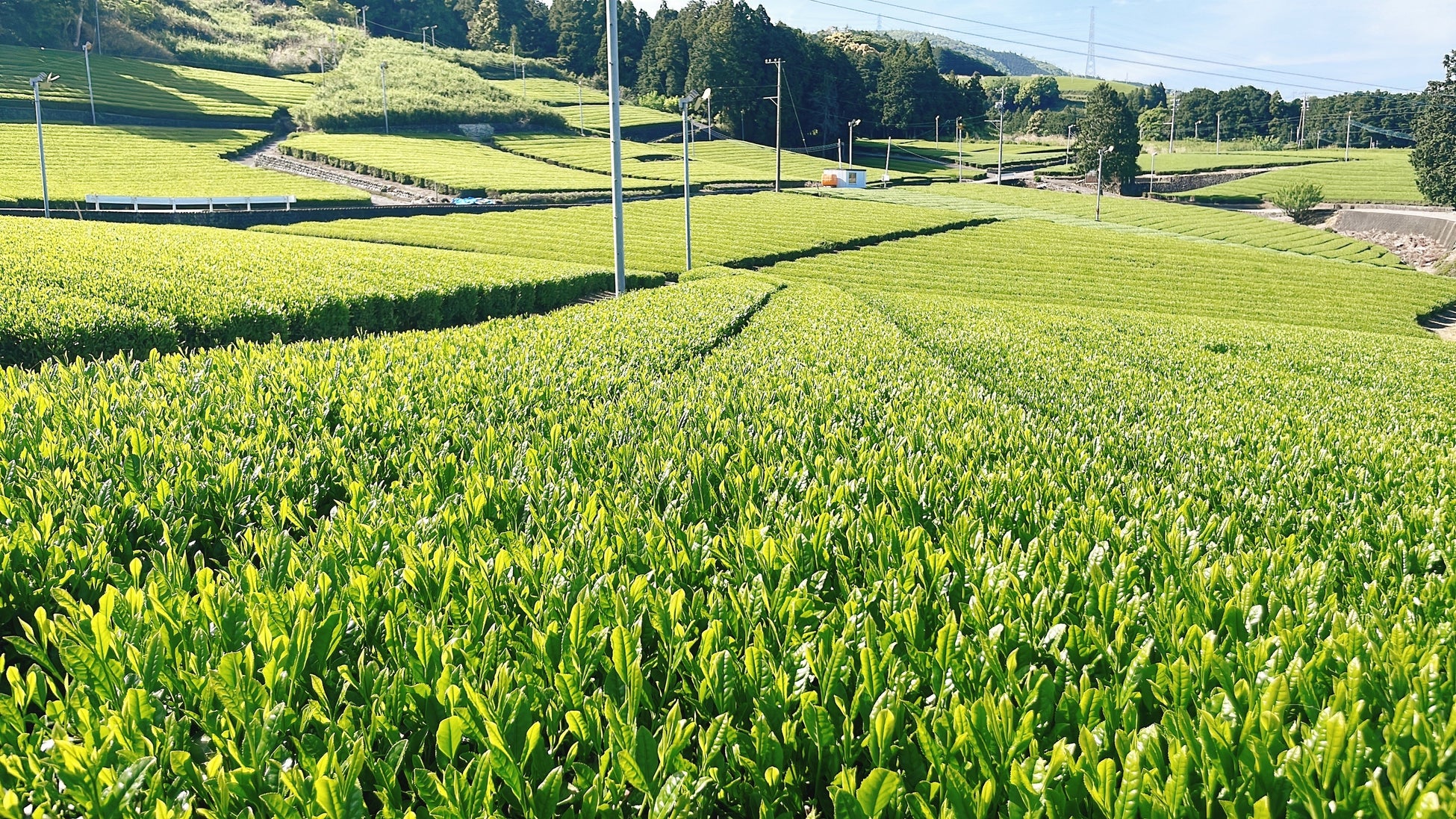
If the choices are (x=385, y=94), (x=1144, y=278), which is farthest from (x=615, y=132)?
(x=385, y=94)

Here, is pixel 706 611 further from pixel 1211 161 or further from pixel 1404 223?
pixel 1211 161

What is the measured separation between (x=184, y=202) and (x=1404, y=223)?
3219 inches

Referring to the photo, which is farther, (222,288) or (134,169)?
(134,169)

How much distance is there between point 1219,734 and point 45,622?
3.36 m

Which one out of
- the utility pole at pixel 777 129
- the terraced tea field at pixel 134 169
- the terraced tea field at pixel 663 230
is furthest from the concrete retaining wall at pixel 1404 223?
the terraced tea field at pixel 134 169

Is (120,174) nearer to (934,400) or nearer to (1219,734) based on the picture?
(934,400)

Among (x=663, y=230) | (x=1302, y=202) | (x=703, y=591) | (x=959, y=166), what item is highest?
(x=959, y=166)

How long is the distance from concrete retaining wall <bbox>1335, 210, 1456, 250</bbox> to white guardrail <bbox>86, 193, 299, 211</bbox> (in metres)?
74.3

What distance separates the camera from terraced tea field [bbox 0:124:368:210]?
1822 inches

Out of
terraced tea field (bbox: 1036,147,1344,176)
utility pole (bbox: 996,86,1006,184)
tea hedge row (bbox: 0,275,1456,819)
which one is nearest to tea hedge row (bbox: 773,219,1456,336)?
tea hedge row (bbox: 0,275,1456,819)

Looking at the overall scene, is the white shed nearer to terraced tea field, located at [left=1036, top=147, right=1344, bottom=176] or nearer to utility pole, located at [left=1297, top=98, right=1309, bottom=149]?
terraced tea field, located at [left=1036, top=147, right=1344, bottom=176]

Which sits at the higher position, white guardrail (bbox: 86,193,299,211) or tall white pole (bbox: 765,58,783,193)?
tall white pole (bbox: 765,58,783,193)

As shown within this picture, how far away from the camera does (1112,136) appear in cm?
8844

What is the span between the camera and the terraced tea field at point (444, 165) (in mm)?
59406
